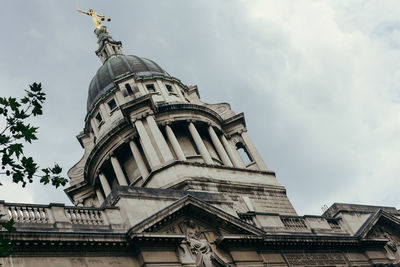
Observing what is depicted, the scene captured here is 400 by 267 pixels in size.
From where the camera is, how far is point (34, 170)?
493 inches

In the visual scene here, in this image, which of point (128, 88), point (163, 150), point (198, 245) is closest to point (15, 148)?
point (198, 245)

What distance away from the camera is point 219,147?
127 feet

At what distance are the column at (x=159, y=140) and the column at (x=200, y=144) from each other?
2983 millimetres

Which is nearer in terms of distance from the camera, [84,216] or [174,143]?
[84,216]

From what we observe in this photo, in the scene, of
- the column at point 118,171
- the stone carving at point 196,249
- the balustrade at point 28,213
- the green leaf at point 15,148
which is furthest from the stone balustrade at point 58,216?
the column at point 118,171

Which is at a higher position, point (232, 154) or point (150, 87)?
point (150, 87)

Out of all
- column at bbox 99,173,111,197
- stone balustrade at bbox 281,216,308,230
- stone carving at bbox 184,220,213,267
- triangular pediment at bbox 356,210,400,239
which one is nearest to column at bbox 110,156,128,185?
column at bbox 99,173,111,197

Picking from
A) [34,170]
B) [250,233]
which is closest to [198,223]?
[250,233]

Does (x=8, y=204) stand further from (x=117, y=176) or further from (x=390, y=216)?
(x=390, y=216)

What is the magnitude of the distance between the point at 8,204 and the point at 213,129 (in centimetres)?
2290

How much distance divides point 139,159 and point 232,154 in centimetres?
719

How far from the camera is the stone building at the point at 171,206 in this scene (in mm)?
19531

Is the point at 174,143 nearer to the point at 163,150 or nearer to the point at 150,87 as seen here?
the point at 163,150

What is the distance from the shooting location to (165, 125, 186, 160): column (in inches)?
1376
